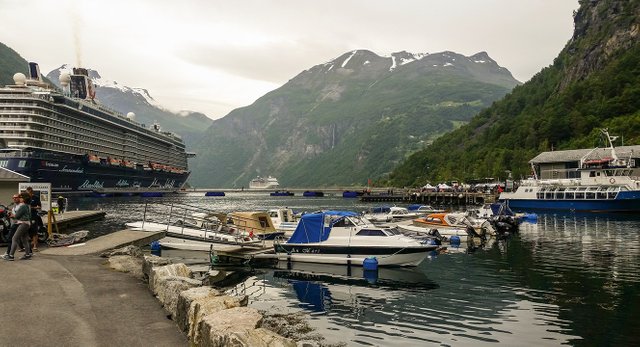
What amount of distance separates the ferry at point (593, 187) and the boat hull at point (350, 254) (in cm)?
4806

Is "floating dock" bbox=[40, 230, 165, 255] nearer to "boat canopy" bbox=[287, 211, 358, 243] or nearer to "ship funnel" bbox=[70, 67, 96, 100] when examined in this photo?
"boat canopy" bbox=[287, 211, 358, 243]

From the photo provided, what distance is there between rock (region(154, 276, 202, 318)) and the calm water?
5.34 meters

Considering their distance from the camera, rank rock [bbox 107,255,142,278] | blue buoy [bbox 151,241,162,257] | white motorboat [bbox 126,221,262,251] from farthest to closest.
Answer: blue buoy [bbox 151,241,162,257] < white motorboat [bbox 126,221,262,251] < rock [bbox 107,255,142,278]

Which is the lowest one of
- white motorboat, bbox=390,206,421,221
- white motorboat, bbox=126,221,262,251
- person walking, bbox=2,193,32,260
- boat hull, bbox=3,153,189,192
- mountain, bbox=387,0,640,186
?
white motorboat, bbox=390,206,421,221

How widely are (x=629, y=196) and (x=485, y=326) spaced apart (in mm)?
67556

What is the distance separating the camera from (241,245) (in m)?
31.5

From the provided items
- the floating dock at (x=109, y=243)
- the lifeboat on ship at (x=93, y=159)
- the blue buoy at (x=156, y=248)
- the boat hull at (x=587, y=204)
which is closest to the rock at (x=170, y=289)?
the floating dock at (x=109, y=243)

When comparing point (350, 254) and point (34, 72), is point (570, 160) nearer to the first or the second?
point (350, 254)

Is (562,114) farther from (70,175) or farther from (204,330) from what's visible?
(204,330)

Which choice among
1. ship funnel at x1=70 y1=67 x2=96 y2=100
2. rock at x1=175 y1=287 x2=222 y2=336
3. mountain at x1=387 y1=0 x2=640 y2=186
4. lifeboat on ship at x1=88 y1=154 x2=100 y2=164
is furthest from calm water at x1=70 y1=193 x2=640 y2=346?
ship funnel at x1=70 y1=67 x2=96 y2=100

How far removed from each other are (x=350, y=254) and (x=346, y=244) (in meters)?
0.67

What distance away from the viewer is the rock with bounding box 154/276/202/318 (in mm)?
12680

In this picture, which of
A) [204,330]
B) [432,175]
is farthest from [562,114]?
[204,330]

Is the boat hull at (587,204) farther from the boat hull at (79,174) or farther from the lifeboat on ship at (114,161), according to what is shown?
the lifeboat on ship at (114,161)
